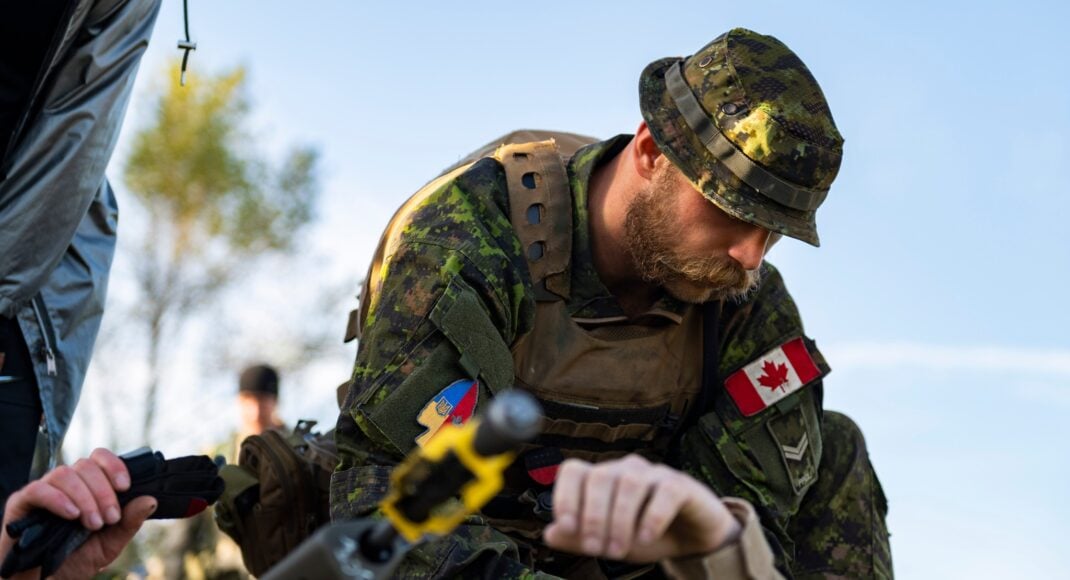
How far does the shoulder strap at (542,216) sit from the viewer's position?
455 cm

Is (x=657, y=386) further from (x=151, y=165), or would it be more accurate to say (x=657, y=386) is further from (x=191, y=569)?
(x=151, y=165)

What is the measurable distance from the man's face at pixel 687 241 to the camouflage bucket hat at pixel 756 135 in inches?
5.2

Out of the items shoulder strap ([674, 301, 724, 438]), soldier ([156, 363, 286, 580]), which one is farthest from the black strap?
soldier ([156, 363, 286, 580])

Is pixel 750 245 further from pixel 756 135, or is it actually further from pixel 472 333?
pixel 472 333

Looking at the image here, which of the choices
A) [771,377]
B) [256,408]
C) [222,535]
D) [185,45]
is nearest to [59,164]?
[185,45]

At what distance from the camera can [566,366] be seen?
4645mm

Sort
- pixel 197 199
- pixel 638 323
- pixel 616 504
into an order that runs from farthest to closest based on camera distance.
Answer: pixel 197 199
pixel 638 323
pixel 616 504

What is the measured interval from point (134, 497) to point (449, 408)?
39.2 inches

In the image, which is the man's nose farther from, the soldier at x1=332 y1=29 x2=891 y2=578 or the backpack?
the backpack

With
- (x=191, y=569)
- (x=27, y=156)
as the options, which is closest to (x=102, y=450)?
(x=27, y=156)

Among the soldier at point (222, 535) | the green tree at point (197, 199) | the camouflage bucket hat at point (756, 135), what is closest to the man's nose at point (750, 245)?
the camouflage bucket hat at point (756, 135)

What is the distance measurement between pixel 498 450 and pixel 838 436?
3745 mm

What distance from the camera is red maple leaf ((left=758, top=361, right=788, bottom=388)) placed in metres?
5.00

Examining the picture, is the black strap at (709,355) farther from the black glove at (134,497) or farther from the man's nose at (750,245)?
the black glove at (134,497)
